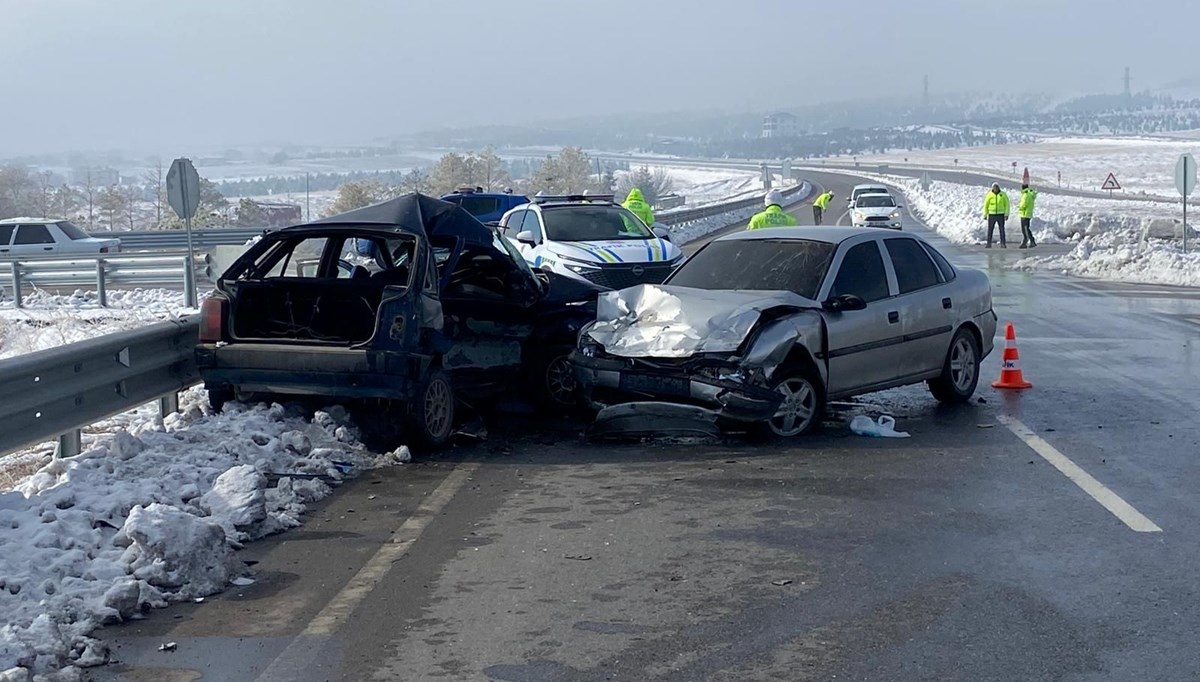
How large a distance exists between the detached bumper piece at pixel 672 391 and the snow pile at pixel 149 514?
176cm

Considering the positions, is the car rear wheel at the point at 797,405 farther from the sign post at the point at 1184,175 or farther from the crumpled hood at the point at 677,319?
the sign post at the point at 1184,175

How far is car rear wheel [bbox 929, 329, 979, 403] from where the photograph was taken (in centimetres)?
1161

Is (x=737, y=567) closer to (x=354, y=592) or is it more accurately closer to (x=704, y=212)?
(x=354, y=592)

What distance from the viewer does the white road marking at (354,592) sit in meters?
5.25

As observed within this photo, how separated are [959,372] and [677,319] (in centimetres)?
298

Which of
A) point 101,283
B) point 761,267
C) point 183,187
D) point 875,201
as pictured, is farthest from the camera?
point 875,201

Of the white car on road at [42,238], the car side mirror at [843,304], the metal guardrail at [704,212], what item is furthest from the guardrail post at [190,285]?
the metal guardrail at [704,212]

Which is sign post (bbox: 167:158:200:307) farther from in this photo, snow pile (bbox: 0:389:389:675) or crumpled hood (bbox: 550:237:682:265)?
snow pile (bbox: 0:389:389:675)

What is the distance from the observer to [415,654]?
5.35 metres

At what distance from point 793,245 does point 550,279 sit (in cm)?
214

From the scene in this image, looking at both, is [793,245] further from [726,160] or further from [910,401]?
[726,160]

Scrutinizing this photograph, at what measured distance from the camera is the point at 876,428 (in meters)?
10.4

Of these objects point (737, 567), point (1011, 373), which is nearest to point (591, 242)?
point (1011, 373)

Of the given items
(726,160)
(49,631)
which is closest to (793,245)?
(49,631)
